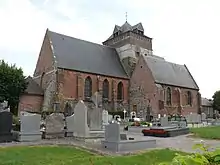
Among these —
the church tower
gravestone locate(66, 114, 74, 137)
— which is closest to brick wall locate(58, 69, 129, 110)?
the church tower

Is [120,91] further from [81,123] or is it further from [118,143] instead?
[118,143]

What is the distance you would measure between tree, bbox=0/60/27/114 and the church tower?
54.0 ft

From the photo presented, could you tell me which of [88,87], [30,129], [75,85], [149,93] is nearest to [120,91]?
[149,93]

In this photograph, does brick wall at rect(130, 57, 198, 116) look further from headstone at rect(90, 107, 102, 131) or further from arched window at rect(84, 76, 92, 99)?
headstone at rect(90, 107, 102, 131)

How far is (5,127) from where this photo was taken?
491 inches

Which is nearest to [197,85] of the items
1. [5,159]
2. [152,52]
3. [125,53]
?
[152,52]

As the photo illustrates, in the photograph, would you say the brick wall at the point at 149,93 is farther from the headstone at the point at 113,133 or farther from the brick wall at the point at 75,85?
the headstone at the point at 113,133

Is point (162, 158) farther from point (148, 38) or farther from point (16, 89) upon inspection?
point (148, 38)

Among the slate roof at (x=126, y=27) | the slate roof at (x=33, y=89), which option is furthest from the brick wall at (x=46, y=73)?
the slate roof at (x=126, y=27)

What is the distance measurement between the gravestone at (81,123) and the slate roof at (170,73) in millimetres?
23185

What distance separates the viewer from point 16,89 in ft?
99.8

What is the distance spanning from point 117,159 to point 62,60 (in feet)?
85.9

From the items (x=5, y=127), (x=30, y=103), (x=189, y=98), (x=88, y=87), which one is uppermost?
(x=88, y=87)

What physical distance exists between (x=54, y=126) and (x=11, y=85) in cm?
1844
